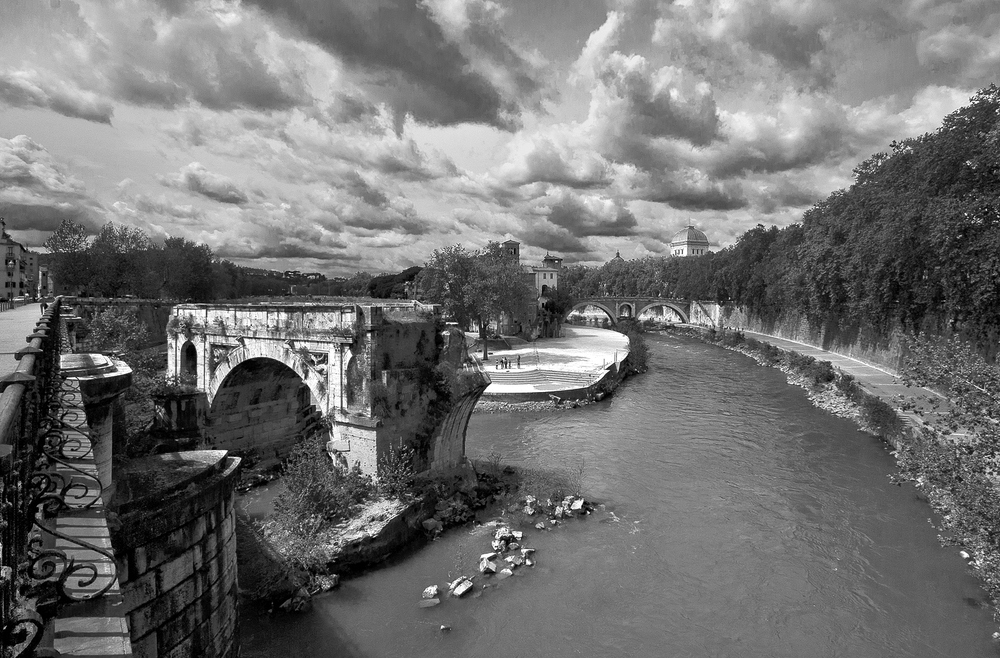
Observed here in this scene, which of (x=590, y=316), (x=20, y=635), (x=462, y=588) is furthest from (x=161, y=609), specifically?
(x=590, y=316)

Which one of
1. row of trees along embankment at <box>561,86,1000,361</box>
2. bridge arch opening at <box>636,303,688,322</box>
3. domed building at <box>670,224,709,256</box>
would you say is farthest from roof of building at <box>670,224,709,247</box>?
row of trees along embankment at <box>561,86,1000,361</box>

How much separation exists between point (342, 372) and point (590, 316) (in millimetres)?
82685

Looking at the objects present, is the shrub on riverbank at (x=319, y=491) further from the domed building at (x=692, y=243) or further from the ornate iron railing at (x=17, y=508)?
the domed building at (x=692, y=243)

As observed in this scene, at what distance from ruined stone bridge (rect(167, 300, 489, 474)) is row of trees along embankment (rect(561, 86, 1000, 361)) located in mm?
18335

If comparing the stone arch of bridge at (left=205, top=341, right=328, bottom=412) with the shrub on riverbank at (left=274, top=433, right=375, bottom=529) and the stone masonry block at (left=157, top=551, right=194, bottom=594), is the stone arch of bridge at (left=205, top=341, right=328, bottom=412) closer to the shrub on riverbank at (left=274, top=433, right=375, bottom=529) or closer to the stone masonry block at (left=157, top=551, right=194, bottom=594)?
the shrub on riverbank at (left=274, top=433, right=375, bottom=529)

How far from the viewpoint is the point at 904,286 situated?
27484 mm

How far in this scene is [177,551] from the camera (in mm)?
5500

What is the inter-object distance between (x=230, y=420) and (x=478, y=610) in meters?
9.79

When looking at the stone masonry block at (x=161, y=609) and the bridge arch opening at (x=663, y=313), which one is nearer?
the stone masonry block at (x=161, y=609)

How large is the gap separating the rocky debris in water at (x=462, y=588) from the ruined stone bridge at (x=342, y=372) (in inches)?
136

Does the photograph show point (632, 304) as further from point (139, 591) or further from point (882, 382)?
point (139, 591)

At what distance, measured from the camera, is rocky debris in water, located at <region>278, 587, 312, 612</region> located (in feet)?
34.4

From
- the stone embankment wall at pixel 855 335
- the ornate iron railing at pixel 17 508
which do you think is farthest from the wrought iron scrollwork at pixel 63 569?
the stone embankment wall at pixel 855 335

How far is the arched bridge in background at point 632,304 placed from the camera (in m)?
74.2
